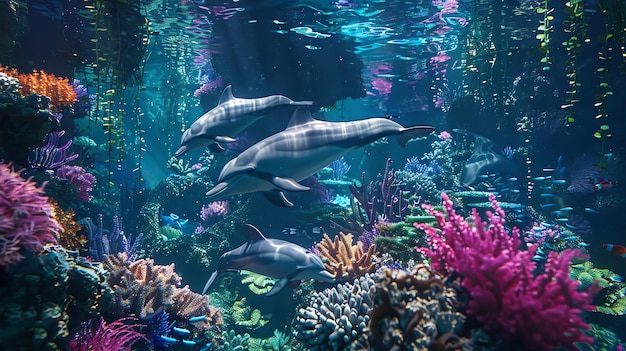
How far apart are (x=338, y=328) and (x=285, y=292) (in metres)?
4.56

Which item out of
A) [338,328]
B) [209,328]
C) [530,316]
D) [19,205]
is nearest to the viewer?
[530,316]

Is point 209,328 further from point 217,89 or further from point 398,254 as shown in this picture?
point 217,89

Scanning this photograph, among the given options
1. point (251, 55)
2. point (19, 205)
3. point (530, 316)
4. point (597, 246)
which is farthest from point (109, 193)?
point (597, 246)

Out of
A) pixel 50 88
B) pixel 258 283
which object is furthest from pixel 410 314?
pixel 50 88

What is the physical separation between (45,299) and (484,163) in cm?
1334

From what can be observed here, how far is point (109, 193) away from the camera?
13789 mm

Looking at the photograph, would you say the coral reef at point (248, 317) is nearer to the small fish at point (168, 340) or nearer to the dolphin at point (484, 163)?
the small fish at point (168, 340)

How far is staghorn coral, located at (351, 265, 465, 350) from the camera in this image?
2.43m

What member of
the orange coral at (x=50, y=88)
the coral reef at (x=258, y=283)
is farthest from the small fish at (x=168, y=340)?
the orange coral at (x=50, y=88)

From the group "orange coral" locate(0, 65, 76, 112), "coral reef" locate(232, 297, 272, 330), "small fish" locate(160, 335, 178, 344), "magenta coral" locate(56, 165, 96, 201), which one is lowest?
"coral reef" locate(232, 297, 272, 330)

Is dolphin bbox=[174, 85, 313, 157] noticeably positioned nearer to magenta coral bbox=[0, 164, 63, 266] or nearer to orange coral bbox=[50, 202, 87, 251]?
orange coral bbox=[50, 202, 87, 251]

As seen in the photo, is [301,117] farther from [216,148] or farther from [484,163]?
[484,163]

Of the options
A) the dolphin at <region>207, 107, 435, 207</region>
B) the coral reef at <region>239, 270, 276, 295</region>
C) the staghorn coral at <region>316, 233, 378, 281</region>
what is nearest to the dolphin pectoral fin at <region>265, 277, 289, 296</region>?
the staghorn coral at <region>316, 233, 378, 281</region>

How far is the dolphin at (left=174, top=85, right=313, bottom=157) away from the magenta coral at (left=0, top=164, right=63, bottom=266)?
2.59 m
